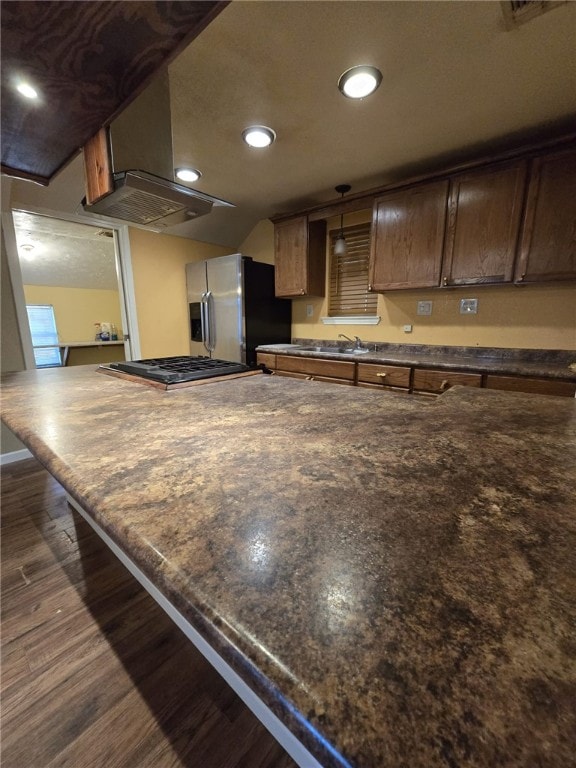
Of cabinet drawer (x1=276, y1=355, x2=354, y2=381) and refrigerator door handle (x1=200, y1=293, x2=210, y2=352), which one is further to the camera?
refrigerator door handle (x1=200, y1=293, x2=210, y2=352)

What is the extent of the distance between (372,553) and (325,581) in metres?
0.08

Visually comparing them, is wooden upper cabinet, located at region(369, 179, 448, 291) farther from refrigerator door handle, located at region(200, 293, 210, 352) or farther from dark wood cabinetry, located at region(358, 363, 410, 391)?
refrigerator door handle, located at region(200, 293, 210, 352)

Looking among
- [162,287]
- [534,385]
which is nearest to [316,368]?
[534,385]

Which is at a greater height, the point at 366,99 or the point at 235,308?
the point at 366,99

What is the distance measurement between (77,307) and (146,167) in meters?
5.33

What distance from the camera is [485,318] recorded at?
252cm

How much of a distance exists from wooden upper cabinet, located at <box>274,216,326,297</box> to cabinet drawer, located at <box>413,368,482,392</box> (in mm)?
1523

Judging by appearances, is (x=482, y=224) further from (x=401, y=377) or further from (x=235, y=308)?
(x=235, y=308)

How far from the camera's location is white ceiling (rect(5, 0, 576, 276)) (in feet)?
4.18

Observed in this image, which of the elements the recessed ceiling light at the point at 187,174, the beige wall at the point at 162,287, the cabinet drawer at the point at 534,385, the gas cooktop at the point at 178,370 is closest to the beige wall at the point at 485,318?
the cabinet drawer at the point at 534,385

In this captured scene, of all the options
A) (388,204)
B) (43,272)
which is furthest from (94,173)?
(43,272)

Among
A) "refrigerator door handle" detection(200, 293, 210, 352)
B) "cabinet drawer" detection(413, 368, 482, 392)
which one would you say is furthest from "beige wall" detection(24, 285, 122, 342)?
"cabinet drawer" detection(413, 368, 482, 392)

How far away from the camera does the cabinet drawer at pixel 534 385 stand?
1.82m

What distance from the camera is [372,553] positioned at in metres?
0.38
